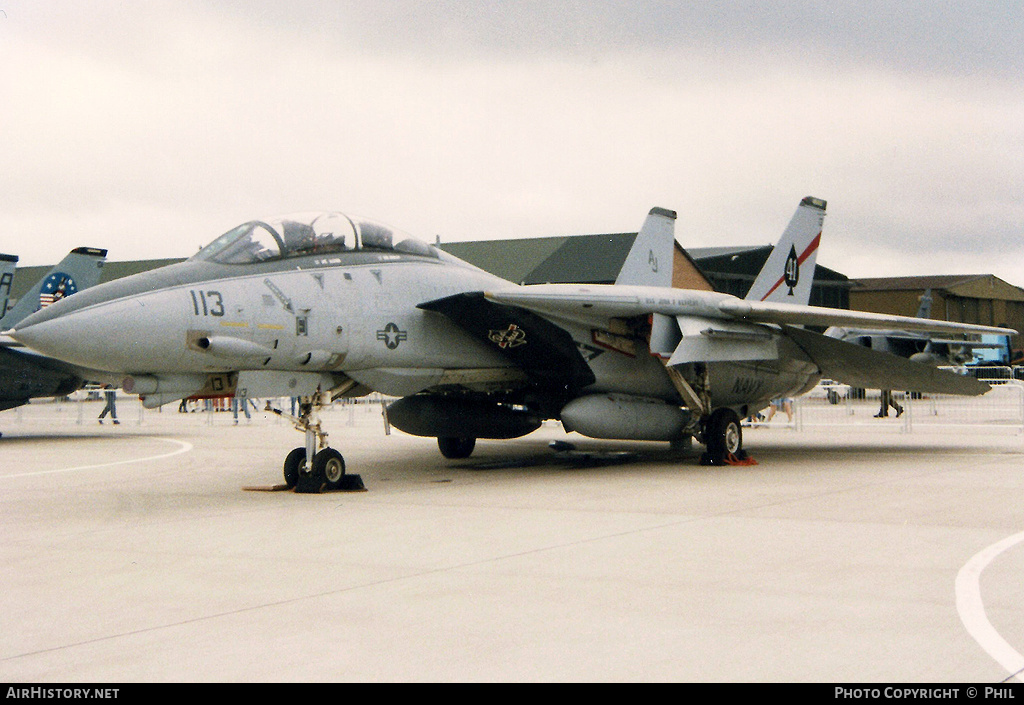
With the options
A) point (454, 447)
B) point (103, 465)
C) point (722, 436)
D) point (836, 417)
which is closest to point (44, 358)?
point (103, 465)

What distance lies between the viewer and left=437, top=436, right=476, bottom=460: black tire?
13.2 meters

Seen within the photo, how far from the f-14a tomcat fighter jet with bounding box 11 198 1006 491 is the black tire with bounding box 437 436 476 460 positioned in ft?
0.10

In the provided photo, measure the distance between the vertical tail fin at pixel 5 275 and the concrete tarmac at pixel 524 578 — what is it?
11.6m

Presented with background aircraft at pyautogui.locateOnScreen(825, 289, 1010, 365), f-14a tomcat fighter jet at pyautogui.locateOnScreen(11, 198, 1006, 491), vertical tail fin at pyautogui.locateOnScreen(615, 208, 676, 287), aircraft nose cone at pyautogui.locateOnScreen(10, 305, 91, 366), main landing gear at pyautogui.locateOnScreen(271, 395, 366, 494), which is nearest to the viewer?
aircraft nose cone at pyautogui.locateOnScreen(10, 305, 91, 366)

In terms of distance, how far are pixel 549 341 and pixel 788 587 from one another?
21.3 ft

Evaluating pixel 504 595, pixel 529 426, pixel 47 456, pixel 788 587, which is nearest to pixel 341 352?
pixel 529 426

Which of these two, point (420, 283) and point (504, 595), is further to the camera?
point (420, 283)

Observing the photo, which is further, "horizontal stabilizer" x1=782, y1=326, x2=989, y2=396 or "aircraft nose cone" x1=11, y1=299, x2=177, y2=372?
"horizontal stabilizer" x1=782, y1=326, x2=989, y2=396

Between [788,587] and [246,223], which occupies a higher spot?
[246,223]

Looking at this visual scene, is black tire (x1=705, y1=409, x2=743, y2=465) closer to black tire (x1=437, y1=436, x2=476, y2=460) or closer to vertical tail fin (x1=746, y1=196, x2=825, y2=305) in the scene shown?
vertical tail fin (x1=746, y1=196, x2=825, y2=305)

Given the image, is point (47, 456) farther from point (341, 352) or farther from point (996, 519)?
point (996, 519)

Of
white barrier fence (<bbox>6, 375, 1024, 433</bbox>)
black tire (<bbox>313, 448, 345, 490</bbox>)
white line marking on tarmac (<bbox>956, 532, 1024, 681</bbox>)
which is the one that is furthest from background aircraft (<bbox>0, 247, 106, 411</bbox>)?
white line marking on tarmac (<bbox>956, 532, 1024, 681</bbox>)

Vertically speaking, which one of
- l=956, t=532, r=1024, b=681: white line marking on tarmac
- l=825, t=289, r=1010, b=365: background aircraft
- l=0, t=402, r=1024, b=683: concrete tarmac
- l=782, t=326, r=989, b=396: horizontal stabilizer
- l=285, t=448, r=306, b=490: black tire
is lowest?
l=0, t=402, r=1024, b=683: concrete tarmac

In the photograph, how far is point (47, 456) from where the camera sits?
14.9 metres
